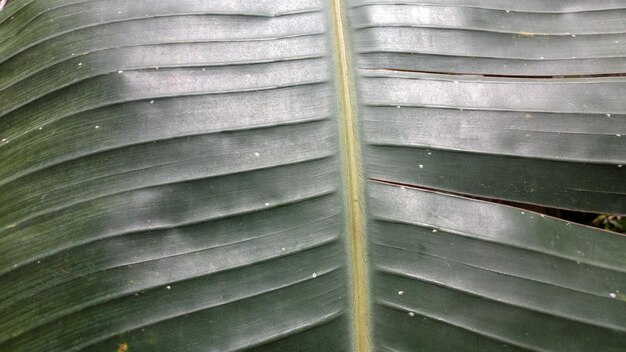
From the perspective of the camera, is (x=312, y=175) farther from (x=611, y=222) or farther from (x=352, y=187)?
(x=611, y=222)

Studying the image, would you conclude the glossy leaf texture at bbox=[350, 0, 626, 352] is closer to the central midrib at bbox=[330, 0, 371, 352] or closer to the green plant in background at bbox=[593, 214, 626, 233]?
the central midrib at bbox=[330, 0, 371, 352]

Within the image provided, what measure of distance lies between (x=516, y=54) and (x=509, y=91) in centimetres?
7

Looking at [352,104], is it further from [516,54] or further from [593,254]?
[593,254]

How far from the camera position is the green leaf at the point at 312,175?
60 cm

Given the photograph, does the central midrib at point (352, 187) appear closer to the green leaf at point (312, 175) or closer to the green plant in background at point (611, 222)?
the green leaf at point (312, 175)

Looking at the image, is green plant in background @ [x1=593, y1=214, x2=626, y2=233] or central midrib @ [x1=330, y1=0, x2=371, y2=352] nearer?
central midrib @ [x1=330, y1=0, x2=371, y2=352]

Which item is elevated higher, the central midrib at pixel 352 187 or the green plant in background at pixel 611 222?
the central midrib at pixel 352 187

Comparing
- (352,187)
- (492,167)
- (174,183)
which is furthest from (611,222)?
(174,183)

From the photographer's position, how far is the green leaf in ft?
1.96

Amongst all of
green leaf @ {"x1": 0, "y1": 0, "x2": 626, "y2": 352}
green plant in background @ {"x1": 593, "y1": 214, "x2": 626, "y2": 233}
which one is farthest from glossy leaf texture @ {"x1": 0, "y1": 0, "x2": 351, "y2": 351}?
A: green plant in background @ {"x1": 593, "y1": 214, "x2": 626, "y2": 233}

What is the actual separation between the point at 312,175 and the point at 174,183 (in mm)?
182

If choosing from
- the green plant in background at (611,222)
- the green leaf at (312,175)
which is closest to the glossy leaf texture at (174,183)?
the green leaf at (312,175)

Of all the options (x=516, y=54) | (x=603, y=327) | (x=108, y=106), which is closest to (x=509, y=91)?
(x=516, y=54)

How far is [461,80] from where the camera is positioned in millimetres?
700
